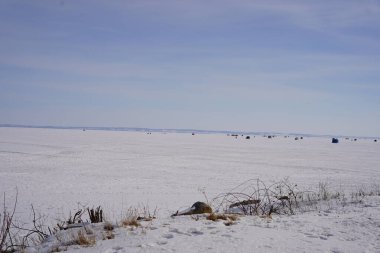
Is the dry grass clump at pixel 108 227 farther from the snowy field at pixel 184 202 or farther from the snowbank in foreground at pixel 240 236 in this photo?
the snowy field at pixel 184 202

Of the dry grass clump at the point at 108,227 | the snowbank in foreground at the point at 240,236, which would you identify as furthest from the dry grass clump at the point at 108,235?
the dry grass clump at the point at 108,227

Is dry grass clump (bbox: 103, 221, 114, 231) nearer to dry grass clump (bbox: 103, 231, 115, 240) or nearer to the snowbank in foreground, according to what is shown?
the snowbank in foreground

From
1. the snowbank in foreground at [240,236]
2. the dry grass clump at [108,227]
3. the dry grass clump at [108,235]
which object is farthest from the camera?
the dry grass clump at [108,227]

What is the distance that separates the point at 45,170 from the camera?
15250mm

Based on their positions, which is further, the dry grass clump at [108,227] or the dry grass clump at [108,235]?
the dry grass clump at [108,227]

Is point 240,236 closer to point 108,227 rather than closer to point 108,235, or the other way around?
point 108,235

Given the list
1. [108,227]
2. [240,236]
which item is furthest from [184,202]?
[240,236]

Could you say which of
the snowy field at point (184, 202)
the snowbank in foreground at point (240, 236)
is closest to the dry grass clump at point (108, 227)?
the snowbank in foreground at point (240, 236)

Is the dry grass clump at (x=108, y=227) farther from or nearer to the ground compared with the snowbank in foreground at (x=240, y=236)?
nearer to the ground

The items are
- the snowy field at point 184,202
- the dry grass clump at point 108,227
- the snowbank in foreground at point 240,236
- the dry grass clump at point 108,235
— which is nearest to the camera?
the snowbank in foreground at point 240,236

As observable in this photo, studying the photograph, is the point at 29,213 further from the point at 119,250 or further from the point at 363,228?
the point at 363,228

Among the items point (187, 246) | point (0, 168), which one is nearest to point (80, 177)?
point (0, 168)

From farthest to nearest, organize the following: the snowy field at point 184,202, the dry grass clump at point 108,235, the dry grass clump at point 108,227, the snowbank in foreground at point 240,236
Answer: the dry grass clump at point 108,227 < the dry grass clump at point 108,235 < the snowy field at point 184,202 < the snowbank in foreground at point 240,236

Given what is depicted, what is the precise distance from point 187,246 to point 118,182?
9.26 meters
